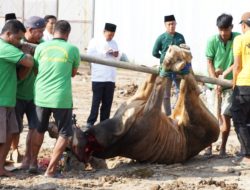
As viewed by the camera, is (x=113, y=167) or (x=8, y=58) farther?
(x=113, y=167)

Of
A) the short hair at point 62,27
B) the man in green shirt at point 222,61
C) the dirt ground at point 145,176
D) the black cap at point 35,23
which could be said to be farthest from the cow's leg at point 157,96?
the black cap at point 35,23

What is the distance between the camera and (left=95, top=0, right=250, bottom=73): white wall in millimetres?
20750

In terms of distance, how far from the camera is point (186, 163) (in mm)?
9625

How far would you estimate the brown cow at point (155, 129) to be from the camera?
9.10 metres

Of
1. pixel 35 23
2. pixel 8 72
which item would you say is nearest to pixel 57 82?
pixel 8 72

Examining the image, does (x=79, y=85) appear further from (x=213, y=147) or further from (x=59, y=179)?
(x=59, y=179)

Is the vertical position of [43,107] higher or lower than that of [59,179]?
higher

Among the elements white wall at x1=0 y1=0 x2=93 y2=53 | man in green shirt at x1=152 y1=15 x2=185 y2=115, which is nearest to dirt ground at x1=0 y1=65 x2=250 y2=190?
man in green shirt at x1=152 y1=15 x2=185 y2=115

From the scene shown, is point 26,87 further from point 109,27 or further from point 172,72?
point 109,27

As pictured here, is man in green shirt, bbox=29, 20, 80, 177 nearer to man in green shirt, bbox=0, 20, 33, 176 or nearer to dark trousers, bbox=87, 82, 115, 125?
man in green shirt, bbox=0, 20, 33, 176

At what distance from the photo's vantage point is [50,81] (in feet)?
27.3

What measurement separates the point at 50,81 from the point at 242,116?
2710 millimetres

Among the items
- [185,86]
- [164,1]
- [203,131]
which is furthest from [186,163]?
[164,1]

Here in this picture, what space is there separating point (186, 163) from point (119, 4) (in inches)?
558
